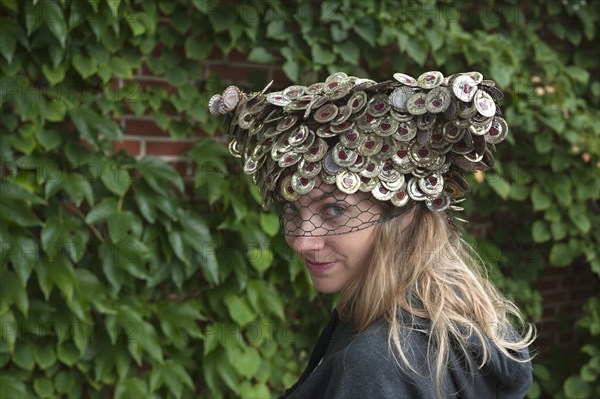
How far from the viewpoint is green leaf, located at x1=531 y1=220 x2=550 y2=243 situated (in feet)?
10.8

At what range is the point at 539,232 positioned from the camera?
331 centimetres

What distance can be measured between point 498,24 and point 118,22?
1.76 m

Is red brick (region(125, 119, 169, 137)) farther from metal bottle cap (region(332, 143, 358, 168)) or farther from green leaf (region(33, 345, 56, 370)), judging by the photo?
metal bottle cap (region(332, 143, 358, 168))

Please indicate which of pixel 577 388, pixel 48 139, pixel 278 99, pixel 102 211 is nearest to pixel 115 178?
pixel 102 211

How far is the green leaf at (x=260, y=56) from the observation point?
2760 mm

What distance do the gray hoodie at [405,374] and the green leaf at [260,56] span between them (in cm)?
140

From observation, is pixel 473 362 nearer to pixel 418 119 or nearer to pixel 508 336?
pixel 508 336

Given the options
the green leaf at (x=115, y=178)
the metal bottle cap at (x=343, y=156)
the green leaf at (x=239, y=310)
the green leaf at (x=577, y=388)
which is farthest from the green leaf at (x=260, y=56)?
the green leaf at (x=577, y=388)

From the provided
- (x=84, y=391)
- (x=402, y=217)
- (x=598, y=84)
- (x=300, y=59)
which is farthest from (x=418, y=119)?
(x=598, y=84)

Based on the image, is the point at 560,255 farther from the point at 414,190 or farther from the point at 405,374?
the point at 405,374

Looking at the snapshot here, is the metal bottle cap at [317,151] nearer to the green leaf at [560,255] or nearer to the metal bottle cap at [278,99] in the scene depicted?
the metal bottle cap at [278,99]

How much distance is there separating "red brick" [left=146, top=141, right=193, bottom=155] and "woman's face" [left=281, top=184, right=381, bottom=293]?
1264 millimetres

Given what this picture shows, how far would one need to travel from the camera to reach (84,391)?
270cm

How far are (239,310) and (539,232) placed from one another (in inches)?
57.5
